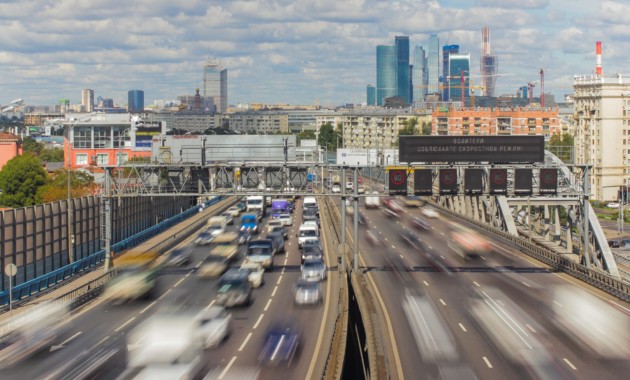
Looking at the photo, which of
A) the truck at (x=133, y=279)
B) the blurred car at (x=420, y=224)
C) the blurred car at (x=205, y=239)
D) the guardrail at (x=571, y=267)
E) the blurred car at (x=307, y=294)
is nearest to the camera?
the blurred car at (x=307, y=294)

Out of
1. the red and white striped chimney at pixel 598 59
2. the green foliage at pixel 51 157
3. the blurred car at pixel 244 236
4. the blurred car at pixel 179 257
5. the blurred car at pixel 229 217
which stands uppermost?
the red and white striped chimney at pixel 598 59

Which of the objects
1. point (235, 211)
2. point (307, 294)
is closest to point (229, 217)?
point (235, 211)

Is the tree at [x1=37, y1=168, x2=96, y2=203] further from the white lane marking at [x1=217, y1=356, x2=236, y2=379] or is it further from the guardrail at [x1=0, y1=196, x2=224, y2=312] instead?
the white lane marking at [x1=217, y1=356, x2=236, y2=379]

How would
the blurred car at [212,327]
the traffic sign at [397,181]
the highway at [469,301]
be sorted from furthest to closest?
1. the traffic sign at [397,181]
2. the blurred car at [212,327]
3. the highway at [469,301]

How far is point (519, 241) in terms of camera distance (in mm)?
68688

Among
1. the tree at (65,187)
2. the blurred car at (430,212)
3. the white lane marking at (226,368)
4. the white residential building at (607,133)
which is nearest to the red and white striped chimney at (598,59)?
the white residential building at (607,133)

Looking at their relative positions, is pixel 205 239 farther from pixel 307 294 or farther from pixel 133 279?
pixel 307 294

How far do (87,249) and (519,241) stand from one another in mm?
33794

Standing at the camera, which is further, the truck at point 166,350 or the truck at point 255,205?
the truck at point 255,205

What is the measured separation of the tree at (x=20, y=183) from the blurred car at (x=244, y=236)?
29152 millimetres

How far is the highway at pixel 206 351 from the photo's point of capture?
2861cm

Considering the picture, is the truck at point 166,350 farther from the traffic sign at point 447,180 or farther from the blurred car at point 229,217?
the blurred car at point 229,217

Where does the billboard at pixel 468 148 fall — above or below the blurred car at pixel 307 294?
above

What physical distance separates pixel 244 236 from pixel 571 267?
29.2 metres
